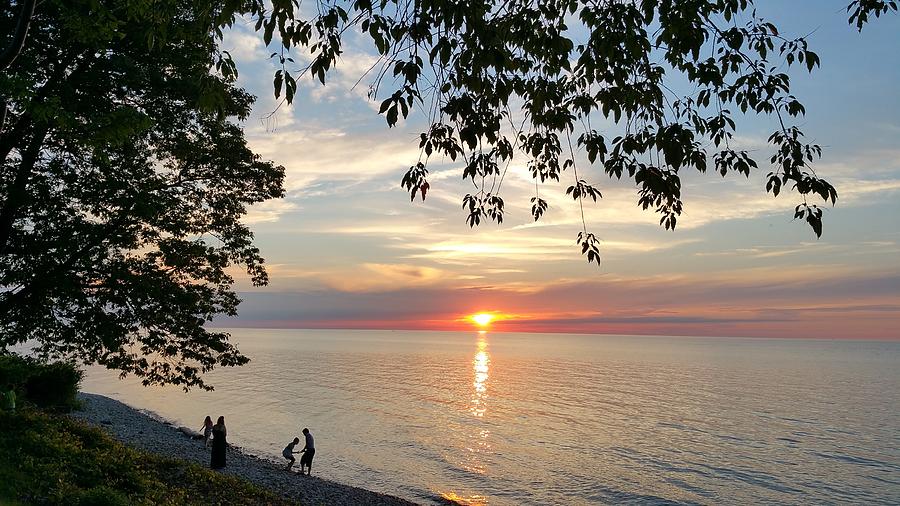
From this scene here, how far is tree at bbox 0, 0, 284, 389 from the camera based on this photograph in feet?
49.1

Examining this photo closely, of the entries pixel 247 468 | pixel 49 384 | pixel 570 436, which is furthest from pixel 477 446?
pixel 49 384

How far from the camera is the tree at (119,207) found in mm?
14969

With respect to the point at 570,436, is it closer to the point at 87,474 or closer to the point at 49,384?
the point at 49,384

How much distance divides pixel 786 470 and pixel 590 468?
1383cm

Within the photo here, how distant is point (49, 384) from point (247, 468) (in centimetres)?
1002

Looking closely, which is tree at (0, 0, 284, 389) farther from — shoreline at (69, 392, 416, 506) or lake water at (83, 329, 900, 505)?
lake water at (83, 329, 900, 505)

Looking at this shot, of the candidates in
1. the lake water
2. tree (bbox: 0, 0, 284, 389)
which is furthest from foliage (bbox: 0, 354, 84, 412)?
the lake water

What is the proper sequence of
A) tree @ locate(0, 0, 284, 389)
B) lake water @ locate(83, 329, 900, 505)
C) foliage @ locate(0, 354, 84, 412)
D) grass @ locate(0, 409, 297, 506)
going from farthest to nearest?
lake water @ locate(83, 329, 900, 505) → foliage @ locate(0, 354, 84, 412) → tree @ locate(0, 0, 284, 389) → grass @ locate(0, 409, 297, 506)

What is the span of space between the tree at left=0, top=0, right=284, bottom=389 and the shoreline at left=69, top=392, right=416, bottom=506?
7.42m

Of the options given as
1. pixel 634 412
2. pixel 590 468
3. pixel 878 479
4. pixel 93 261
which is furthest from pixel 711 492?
pixel 93 261

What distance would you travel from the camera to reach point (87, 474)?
11.5 meters

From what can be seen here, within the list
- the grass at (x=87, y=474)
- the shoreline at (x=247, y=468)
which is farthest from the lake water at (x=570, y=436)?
the grass at (x=87, y=474)

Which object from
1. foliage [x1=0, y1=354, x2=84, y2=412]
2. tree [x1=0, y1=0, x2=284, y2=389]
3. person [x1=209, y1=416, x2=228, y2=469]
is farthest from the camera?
person [x1=209, y1=416, x2=228, y2=469]

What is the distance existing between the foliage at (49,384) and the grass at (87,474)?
8.43m
